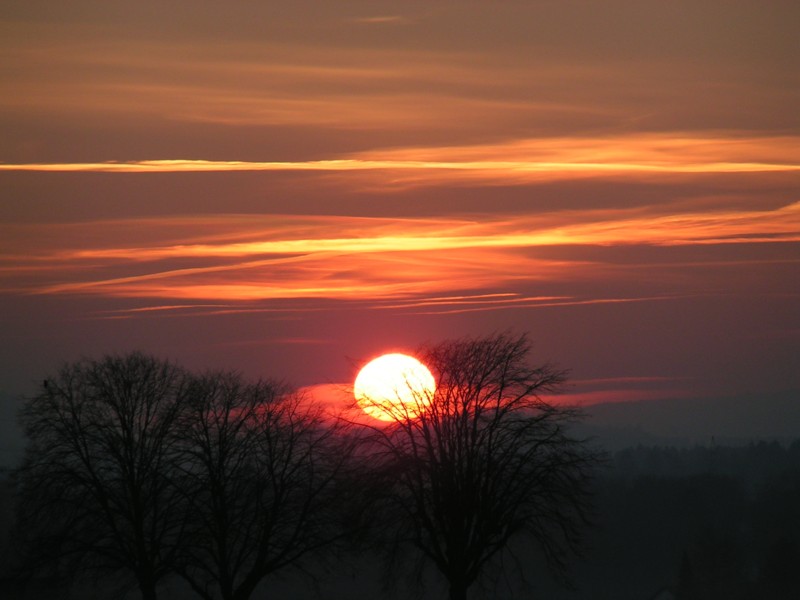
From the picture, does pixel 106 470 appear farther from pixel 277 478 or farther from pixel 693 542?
pixel 693 542

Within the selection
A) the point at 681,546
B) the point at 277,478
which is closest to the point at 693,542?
the point at 681,546

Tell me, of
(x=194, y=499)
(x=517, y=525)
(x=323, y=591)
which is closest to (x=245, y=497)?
(x=194, y=499)

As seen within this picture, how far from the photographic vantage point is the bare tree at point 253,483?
46.2 metres

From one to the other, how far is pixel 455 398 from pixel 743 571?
201 ft

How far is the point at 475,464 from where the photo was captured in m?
42.9

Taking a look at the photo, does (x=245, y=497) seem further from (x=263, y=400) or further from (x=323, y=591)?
(x=323, y=591)

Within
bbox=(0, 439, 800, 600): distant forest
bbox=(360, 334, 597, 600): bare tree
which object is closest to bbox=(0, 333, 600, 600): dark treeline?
bbox=(360, 334, 597, 600): bare tree

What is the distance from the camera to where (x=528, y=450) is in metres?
42.4

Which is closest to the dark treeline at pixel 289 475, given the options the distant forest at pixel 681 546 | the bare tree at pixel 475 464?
the bare tree at pixel 475 464

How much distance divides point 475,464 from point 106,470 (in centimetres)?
1431

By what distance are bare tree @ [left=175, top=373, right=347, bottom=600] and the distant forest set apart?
1040cm

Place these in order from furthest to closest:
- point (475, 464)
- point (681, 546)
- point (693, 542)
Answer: point (681, 546)
point (693, 542)
point (475, 464)

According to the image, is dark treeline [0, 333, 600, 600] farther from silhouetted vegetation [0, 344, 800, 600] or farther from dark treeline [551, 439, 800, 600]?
dark treeline [551, 439, 800, 600]

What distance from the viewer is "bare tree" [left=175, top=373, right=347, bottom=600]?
152 feet
